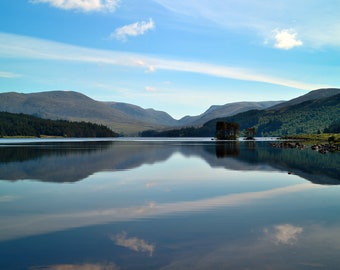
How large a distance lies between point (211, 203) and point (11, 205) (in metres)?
13.6

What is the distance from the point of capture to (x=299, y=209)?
22375 millimetres

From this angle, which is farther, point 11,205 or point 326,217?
point 11,205

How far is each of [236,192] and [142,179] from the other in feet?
37.8

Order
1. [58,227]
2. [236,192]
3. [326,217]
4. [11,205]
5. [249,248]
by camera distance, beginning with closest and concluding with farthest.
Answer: [249,248] < [58,227] < [326,217] < [11,205] < [236,192]

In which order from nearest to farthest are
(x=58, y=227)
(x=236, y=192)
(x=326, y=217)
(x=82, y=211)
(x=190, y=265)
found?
1. (x=190, y=265)
2. (x=58, y=227)
3. (x=326, y=217)
4. (x=82, y=211)
5. (x=236, y=192)

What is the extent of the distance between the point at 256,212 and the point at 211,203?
3.81 meters

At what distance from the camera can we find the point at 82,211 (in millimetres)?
21594

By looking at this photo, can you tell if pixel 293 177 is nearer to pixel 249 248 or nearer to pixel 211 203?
pixel 211 203

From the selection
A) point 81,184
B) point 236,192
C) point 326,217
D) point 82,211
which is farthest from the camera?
point 81,184

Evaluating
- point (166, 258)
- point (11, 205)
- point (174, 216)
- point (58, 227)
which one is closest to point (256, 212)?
point (174, 216)

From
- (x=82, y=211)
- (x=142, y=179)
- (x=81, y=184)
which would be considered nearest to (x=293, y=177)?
(x=142, y=179)

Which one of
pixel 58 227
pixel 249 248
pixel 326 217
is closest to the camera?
pixel 249 248

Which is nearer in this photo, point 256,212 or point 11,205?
point 256,212

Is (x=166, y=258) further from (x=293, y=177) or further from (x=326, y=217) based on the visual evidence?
(x=293, y=177)
